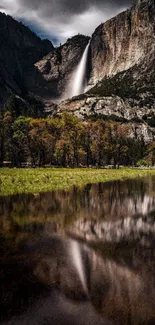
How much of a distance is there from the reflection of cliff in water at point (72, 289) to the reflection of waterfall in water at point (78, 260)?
4.5 inches

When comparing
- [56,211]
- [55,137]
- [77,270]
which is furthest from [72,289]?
[55,137]

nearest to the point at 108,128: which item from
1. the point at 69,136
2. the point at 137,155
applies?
the point at 69,136

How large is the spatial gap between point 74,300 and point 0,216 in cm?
1148

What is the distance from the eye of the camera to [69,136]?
86.6 meters

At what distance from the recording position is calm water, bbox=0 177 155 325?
22.6ft

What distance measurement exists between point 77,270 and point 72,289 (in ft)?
4.40

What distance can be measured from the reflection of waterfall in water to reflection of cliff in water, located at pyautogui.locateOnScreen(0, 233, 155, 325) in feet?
0.38

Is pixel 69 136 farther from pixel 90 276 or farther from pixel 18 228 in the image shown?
pixel 90 276

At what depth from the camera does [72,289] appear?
8094 millimetres

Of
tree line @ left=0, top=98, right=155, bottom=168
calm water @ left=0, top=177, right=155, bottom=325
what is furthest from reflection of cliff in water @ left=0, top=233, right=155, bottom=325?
tree line @ left=0, top=98, right=155, bottom=168

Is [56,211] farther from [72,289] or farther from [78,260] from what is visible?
[72,289]

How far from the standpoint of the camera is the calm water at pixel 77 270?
6.88m

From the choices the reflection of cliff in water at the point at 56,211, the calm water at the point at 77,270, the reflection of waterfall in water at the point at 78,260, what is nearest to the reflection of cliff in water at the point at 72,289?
the calm water at the point at 77,270

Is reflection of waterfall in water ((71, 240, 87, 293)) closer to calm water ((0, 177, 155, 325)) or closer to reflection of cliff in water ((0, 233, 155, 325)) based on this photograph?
→ calm water ((0, 177, 155, 325))
